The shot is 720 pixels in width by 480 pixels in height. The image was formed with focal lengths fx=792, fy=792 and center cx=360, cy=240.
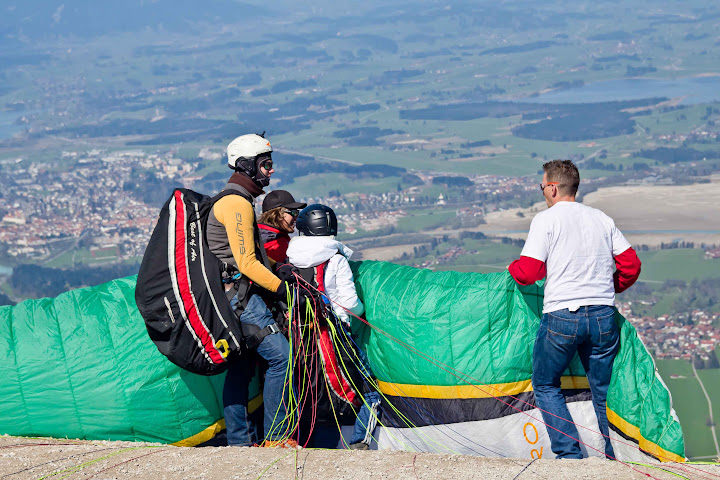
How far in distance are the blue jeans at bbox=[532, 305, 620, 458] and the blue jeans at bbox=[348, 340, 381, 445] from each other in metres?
1.16

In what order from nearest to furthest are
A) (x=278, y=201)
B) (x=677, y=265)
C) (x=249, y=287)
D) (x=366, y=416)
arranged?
A: (x=249, y=287)
(x=366, y=416)
(x=278, y=201)
(x=677, y=265)

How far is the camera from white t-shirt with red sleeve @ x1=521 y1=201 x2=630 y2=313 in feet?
15.5

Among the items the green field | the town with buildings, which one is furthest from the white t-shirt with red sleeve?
the green field

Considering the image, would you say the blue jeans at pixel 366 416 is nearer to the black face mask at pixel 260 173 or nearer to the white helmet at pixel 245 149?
the black face mask at pixel 260 173

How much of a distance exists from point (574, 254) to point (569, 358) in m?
0.67

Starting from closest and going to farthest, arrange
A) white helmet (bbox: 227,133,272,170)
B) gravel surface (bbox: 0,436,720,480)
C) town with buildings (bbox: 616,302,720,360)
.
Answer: gravel surface (bbox: 0,436,720,480) < white helmet (bbox: 227,133,272,170) < town with buildings (bbox: 616,302,720,360)

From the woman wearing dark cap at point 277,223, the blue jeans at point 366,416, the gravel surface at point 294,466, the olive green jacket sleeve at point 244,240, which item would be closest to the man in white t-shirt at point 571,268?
the gravel surface at point 294,466

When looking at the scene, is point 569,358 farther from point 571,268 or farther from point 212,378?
point 212,378

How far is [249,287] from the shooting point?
16.5ft

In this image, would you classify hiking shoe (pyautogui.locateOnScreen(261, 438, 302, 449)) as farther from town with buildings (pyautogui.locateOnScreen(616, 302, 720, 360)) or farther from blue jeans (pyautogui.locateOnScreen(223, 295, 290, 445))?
town with buildings (pyautogui.locateOnScreen(616, 302, 720, 360))

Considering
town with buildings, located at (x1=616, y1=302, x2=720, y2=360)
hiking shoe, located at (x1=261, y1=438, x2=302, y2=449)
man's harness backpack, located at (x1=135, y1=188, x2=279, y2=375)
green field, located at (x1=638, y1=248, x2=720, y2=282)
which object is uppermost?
man's harness backpack, located at (x1=135, y1=188, x2=279, y2=375)

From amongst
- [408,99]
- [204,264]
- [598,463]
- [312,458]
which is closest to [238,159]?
[204,264]

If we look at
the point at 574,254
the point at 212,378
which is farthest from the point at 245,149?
the point at 574,254

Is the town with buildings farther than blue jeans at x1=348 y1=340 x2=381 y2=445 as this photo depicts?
Yes
